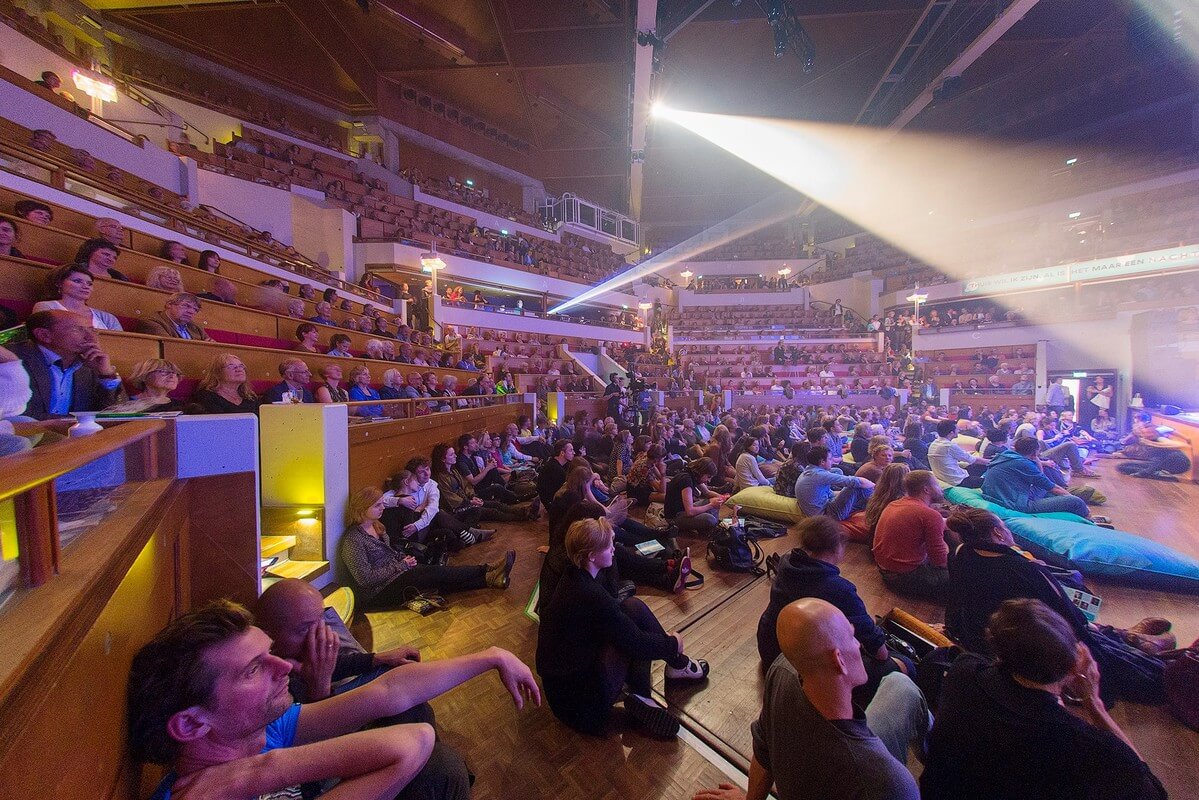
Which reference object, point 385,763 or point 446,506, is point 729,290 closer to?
point 446,506

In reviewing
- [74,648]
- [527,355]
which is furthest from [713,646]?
[527,355]

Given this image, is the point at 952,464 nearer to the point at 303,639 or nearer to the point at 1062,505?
the point at 1062,505

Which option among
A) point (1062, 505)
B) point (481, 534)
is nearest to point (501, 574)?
point (481, 534)

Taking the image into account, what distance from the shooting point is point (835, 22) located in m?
9.19

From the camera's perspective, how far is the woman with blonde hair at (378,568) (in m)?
2.81

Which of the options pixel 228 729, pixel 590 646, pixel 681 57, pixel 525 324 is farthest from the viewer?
pixel 525 324

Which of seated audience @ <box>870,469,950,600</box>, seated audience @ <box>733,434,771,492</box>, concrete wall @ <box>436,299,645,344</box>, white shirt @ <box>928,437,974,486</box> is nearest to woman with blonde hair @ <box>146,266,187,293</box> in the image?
→ seated audience @ <box>733,434,771,492</box>

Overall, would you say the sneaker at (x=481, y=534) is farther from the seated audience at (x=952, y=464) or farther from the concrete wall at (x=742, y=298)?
the concrete wall at (x=742, y=298)

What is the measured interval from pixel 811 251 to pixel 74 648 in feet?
82.3

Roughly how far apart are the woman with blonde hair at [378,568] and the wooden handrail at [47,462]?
2.09m

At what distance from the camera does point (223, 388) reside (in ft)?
8.67

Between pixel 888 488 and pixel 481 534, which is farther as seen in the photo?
pixel 481 534

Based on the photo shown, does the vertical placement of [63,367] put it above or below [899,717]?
above

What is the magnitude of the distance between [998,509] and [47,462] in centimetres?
564
